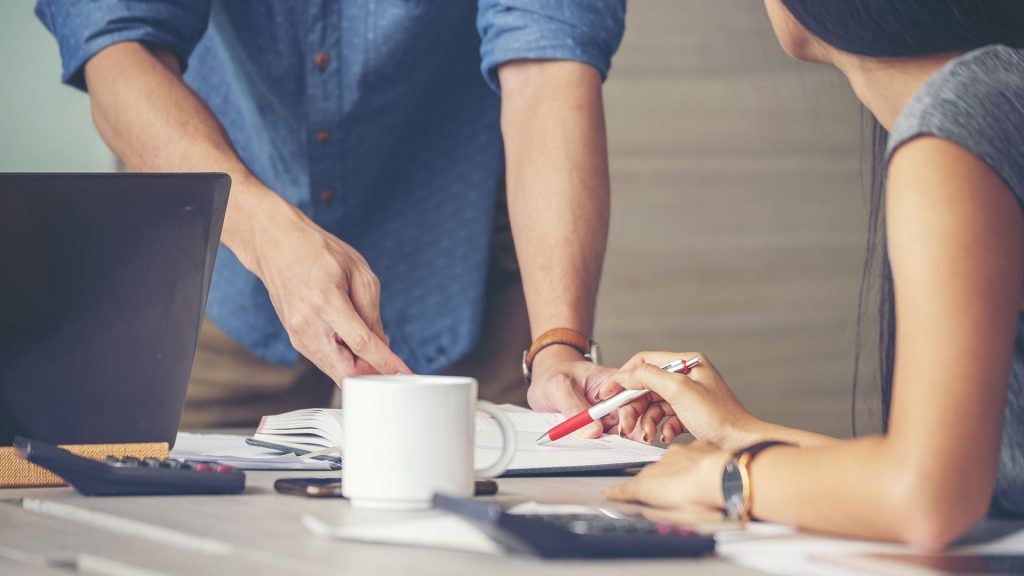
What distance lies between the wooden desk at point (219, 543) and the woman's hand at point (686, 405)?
0.21 m

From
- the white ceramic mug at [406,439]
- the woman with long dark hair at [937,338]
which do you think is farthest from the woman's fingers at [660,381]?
the white ceramic mug at [406,439]

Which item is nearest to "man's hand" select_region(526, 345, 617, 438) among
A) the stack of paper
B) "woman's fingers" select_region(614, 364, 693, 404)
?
"woman's fingers" select_region(614, 364, 693, 404)

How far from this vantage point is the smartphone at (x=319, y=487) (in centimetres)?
88

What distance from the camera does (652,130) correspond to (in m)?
3.21

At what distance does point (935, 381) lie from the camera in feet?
2.39

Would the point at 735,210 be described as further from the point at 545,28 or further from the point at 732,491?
the point at 732,491

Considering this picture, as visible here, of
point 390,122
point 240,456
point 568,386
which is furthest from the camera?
point 390,122

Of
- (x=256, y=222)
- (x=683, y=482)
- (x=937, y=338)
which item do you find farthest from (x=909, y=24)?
(x=256, y=222)

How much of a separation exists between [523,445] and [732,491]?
14.4 inches

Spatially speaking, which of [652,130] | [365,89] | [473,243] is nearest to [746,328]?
[652,130]

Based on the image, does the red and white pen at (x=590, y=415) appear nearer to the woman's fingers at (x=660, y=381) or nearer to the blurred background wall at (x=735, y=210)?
the woman's fingers at (x=660, y=381)

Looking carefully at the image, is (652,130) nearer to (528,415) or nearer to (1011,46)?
(528,415)

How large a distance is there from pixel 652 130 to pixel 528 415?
2.03 metres

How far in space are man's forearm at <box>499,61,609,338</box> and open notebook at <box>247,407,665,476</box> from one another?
351 millimetres
